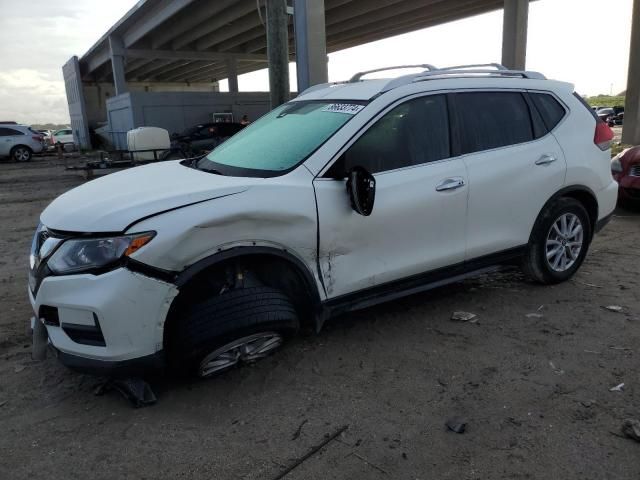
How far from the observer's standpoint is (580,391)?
2.80m

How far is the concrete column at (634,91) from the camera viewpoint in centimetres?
1653

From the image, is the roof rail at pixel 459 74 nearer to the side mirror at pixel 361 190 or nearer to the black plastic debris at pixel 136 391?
the side mirror at pixel 361 190

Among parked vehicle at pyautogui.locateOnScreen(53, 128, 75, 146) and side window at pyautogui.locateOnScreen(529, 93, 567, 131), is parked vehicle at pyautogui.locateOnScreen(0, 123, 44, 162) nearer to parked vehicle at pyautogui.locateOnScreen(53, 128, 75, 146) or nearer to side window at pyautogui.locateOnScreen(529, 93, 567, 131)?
parked vehicle at pyautogui.locateOnScreen(53, 128, 75, 146)

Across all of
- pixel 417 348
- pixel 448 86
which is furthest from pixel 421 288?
pixel 448 86

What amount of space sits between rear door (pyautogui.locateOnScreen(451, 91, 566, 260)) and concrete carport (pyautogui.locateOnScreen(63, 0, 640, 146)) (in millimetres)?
8820

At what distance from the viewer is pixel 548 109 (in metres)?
4.08

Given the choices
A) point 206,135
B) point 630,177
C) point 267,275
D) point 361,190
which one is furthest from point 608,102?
point 267,275

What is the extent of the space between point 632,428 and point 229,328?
205 cm

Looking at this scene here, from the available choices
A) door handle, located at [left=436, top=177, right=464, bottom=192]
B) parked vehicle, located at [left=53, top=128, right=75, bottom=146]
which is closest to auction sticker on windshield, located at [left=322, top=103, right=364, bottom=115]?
door handle, located at [left=436, top=177, right=464, bottom=192]

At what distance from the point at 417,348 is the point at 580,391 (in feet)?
3.22

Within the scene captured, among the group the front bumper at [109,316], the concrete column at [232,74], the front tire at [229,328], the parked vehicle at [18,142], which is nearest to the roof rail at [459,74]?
the front tire at [229,328]

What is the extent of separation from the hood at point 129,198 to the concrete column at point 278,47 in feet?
11.5

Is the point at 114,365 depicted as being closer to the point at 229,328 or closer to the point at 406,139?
the point at 229,328

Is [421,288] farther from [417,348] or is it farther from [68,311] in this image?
[68,311]
